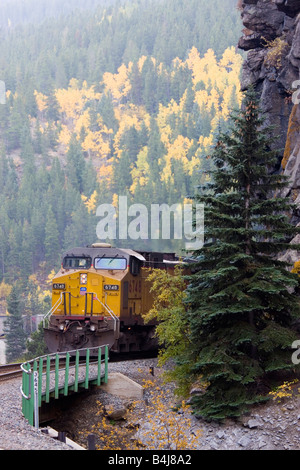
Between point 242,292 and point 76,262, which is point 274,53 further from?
point 242,292

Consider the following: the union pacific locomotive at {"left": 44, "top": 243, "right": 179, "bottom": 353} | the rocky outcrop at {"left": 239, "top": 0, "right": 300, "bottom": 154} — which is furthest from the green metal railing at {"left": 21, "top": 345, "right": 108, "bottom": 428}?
the rocky outcrop at {"left": 239, "top": 0, "right": 300, "bottom": 154}

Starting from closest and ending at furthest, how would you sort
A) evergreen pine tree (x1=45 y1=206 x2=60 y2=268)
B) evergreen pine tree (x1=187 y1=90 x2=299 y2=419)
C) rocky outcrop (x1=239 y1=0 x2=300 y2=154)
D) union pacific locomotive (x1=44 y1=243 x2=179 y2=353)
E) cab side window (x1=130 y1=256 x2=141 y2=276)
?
evergreen pine tree (x1=187 y1=90 x2=299 y2=419), union pacific locomotive (x1=44 y1=243 x2=179 y2=353), cab side window (x1=130 y1=256 x2=141 y2=276), rocky outcrop (x1=239 y1=0 x2=300 y2=154), evergreen pine tree (x1=45 y1=206 x2=60 y2=268)

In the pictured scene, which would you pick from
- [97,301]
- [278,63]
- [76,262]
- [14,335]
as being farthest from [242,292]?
[14,335]

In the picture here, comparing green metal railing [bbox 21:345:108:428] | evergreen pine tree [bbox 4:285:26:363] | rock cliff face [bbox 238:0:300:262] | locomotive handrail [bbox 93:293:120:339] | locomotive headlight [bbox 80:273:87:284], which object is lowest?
evergreen pine tree [bbox 4:285:26:363]

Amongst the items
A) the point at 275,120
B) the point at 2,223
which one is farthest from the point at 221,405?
the point at 2,223

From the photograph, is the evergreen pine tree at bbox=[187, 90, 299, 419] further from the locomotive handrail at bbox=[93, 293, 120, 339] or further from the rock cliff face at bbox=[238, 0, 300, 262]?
the rock cliff face at bbox=[238, 0, 300, 262]

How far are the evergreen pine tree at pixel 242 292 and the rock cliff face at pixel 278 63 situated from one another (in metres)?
6.97

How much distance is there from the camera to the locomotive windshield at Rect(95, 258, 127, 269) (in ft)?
89.9

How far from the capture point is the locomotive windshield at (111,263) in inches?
1079

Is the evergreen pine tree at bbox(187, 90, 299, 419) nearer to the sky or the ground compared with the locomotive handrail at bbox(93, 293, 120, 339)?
nearer to the sky

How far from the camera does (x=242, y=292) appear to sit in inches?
736

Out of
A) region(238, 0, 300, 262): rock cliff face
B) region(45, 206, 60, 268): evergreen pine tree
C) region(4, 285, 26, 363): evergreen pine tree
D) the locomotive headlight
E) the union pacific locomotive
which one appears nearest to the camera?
the union pacific locomotive

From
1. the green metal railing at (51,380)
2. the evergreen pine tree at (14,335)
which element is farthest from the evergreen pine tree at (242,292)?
the evergreen pine tree at (14,335)

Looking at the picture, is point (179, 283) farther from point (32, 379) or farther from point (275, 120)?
point (275, 120)
